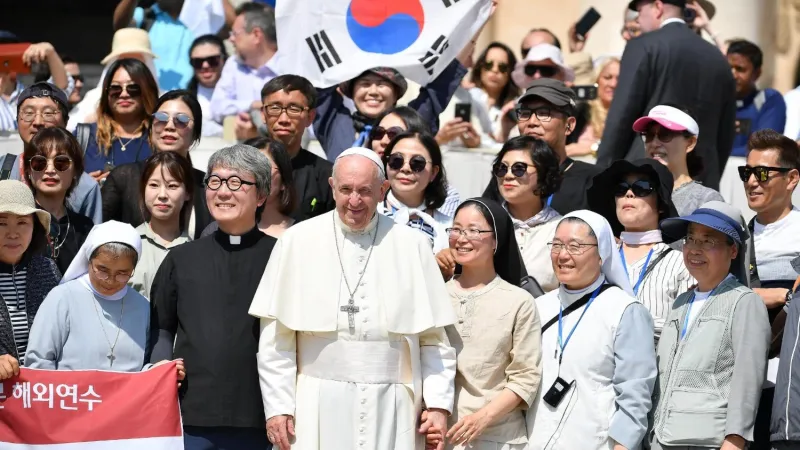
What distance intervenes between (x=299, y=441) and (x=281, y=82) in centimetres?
289

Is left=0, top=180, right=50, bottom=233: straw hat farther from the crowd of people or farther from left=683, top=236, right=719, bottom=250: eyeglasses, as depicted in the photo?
left=683, top=236, right=719, bottom=250: eyeglasses

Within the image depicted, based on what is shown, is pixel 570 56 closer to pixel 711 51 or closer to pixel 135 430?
pixel 711 51

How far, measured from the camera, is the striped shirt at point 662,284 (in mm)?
7781

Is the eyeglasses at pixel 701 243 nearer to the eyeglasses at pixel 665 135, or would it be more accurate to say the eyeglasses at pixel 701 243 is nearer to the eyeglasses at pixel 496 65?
the eyeglasses at pixel 665 135

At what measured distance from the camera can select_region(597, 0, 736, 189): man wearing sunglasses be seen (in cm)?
977

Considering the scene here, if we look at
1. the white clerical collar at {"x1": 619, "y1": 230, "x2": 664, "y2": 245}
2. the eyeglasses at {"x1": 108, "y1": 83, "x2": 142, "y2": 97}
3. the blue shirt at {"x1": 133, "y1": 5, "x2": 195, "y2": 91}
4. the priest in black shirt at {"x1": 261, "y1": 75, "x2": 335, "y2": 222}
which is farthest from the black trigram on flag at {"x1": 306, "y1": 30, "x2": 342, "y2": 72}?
the blue shirt at {"x1": 133, "y1": 5, "x2": 195, "y2": 91}

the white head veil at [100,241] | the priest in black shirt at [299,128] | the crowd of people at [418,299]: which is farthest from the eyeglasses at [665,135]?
the white head veil at [100,241]

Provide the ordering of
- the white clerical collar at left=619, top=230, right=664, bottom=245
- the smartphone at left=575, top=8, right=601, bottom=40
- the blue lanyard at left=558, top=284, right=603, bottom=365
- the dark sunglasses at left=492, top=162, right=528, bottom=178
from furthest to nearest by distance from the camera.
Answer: the smartphone at left=575, top=8, right=601, bottom=40 < the dark sunglasses at left=492, top=162, right=528, bottom=178 < the white clerical collar at left=619, top=230, right=664, bottom=245 < the blue lanyard at left=558, top=284, right=603, bottom=365

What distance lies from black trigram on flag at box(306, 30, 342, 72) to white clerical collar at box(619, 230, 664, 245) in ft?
9.39

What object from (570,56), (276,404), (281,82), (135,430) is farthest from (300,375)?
(570,56)

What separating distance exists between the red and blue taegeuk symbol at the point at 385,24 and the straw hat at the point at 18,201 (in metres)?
3.16

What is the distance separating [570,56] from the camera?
1381 centimetres

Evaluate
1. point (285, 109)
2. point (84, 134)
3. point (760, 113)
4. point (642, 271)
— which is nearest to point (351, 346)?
point (642, 271)

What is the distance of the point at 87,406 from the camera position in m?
7.27
